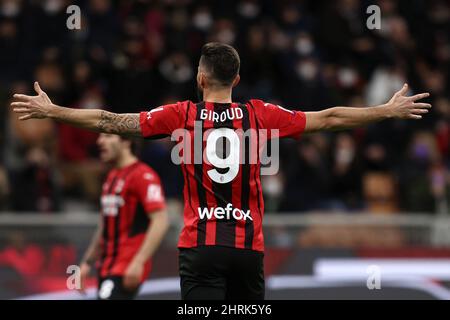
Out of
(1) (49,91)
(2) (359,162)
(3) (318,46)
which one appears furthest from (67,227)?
(3) (318,46)

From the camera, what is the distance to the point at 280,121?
228 inches

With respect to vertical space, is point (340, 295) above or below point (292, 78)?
below

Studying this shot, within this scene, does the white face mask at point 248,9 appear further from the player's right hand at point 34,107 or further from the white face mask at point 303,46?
the player's right hand at point 34,107

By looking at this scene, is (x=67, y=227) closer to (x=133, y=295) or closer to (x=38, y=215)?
(x=38, y=215)

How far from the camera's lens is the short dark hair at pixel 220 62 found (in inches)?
220

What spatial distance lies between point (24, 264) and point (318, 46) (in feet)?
20.6

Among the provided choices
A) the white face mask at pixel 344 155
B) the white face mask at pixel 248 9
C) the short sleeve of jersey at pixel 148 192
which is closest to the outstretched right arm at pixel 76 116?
the short sleeve of jersey at pixel 148 192

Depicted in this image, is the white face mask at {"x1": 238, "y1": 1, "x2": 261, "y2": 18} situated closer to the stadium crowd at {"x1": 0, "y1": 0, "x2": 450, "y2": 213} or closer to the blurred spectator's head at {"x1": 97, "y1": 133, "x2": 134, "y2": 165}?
the stadium crowd at {"x1": 0, "y1": 0, "x2": 450, "y2": 213}

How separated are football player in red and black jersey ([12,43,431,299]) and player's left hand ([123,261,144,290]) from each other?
6.40 feet

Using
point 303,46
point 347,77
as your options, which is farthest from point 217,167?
point 303,46

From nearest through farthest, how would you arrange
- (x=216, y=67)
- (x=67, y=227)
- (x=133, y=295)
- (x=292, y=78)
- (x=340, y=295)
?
(x=216, y=67), (x=133, y=295), (x=340, y=295), (x=67, y=227), (x=292, y=78)

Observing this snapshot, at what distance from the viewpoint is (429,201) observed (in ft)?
40.4

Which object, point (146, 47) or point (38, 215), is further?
point (146, 47)

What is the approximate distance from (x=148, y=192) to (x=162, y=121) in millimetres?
2255
